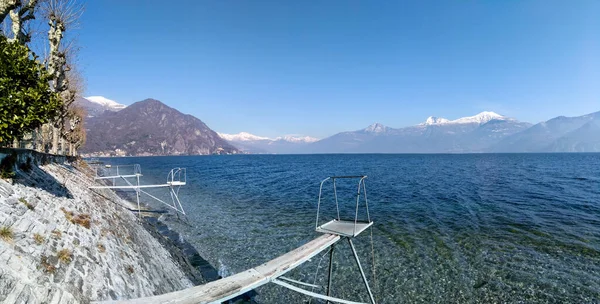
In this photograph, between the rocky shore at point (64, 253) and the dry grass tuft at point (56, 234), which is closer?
the rocky shore at point (64, 253)

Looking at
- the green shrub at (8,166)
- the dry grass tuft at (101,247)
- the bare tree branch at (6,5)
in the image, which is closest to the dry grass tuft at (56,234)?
the dry grass tuft at (101,247)

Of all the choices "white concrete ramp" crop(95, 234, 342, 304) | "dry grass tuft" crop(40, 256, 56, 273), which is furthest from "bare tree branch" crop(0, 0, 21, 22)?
"white concrete ramp" crop(95, 234, 342, 304)

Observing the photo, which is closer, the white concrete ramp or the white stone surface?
the white concrete ramp

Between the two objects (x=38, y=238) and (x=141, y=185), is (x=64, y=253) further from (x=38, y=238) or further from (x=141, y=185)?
(x=141, y=185)

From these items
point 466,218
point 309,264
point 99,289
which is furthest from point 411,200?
point 99,289

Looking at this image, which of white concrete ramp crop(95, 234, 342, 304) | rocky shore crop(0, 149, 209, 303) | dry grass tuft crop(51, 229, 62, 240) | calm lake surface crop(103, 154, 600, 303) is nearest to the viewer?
white concrete ramp crop(95, 234, 342, 304)

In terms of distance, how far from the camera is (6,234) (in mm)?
6410

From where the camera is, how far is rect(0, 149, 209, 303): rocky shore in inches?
222

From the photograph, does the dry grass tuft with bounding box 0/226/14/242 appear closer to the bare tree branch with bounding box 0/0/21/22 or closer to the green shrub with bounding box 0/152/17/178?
the green shrub with bounding box 0/152/17/178

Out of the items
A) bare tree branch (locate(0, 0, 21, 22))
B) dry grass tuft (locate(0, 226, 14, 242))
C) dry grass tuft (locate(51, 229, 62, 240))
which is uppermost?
bare tree branch (locate(0, 0, 21, 22))

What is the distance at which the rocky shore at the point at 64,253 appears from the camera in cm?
564

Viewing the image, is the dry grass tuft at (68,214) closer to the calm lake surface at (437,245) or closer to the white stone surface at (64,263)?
the white stone surface at (64,263)

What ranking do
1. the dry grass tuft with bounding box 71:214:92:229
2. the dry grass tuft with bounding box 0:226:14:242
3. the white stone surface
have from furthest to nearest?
the dry grass tuft with bounding box 71:214:92:229 → the dry grass tuft with bounding box 0:226:14:242 → the white stone surface

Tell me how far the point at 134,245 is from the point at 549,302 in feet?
58.1
